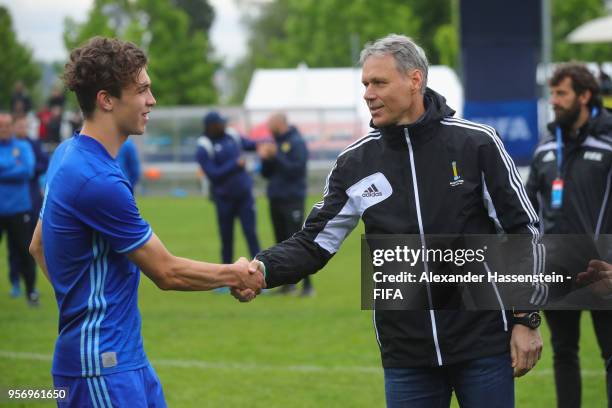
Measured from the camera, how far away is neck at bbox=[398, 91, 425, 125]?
4.73 meters

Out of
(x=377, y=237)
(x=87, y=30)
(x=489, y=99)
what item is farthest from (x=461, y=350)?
(x=87, y=30)

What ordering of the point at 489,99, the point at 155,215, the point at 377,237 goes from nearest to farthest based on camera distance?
the point at 377,237
the point at 489,99
the point at 155,215

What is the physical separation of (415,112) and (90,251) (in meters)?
1.59

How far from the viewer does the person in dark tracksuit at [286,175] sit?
46.1 feet

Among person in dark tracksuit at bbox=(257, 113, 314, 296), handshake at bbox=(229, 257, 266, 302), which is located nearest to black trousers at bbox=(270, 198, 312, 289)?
person in dark tracksuit at bbox=(257, 113, 314, 296)

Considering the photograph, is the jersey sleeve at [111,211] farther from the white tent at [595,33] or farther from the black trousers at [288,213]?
the white tent at [595,33]

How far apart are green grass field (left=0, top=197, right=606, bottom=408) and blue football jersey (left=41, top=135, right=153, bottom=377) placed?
292 centimetres

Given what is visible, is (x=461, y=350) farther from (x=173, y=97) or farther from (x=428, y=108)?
(x=173, y=97)

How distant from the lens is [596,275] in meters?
4.90

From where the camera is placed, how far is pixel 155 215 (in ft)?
88.5

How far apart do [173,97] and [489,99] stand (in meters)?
48.1

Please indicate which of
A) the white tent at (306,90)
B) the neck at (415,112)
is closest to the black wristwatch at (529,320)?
the neck at (415,112)

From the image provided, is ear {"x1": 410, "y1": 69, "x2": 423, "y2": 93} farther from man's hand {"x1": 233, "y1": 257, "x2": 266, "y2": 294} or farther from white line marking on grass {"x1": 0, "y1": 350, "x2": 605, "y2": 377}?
white line marking on grass {"x1": 0, "y1": 350, "x2": 605, "y2": 377}

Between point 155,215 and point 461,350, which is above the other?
point 461,350
